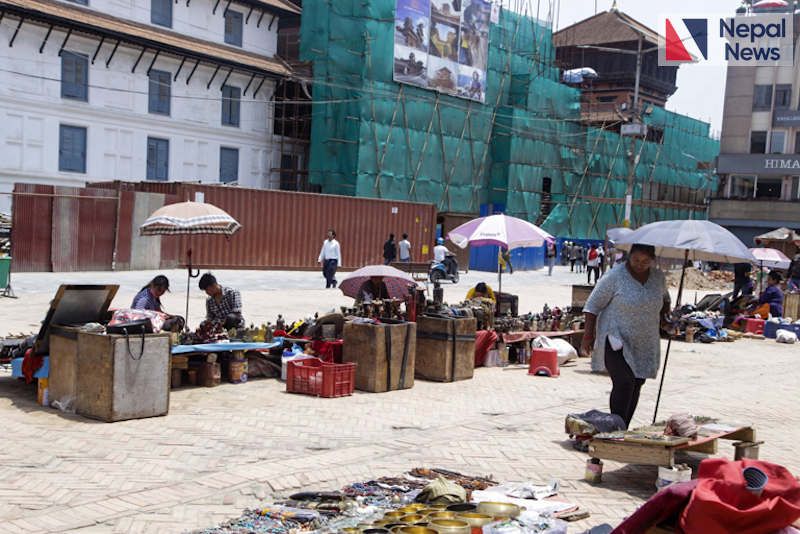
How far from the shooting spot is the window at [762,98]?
50469mm

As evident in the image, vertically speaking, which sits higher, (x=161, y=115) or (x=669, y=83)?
(x=669, y=83)

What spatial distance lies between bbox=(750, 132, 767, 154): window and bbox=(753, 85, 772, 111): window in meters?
1.61

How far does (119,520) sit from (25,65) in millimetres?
29221

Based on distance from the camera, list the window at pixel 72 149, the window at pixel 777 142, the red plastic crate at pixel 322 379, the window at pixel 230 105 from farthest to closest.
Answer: the window at pixel 777 142 < the window at pixel 230 105 < the window at pixel 72 149 < the red plastic crate at pixel 322 379

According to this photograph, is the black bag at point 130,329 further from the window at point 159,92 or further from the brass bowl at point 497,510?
the window at point 159,92

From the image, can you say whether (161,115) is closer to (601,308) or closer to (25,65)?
(25,65)

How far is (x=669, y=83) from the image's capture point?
208 feet

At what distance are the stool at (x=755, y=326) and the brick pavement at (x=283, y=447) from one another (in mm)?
7873

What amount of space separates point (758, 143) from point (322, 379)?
49.2m

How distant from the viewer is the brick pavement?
5312 mm

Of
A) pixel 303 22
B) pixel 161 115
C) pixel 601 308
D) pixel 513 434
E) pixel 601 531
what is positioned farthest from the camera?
pixel 303 22

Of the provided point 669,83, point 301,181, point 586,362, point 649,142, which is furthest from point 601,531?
point 669,83

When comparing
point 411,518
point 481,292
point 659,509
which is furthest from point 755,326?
point 659,509

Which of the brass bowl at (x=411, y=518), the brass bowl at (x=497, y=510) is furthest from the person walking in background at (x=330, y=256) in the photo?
the brass bowl at (x=411, y=518)
